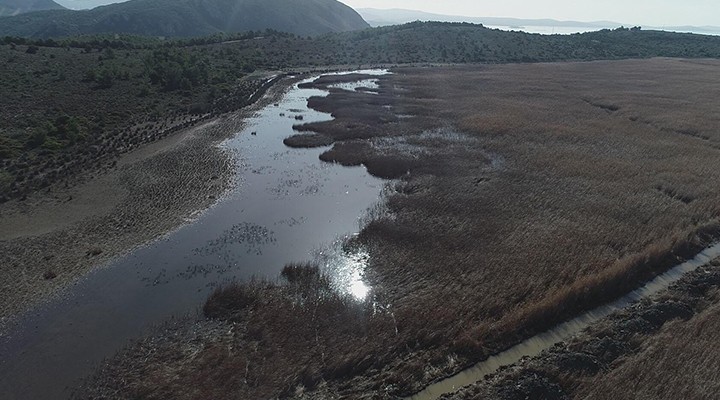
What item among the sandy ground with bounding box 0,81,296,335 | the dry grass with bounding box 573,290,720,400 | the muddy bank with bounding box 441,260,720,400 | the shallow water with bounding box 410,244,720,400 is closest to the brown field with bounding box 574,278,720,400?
the dry grass with bounding box 573,290,720,400

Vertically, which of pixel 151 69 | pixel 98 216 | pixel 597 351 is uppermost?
pixel 151 69

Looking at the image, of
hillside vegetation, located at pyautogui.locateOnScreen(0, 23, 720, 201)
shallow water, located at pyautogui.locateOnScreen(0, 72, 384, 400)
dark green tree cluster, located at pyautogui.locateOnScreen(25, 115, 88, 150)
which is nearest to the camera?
shallow water, located at pyautogui.locateOnScreen(0, 72, 384, 400)

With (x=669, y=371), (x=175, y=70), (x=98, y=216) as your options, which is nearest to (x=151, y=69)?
(x=175, y=70)

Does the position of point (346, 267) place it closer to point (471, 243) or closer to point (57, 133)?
point (471, 243)

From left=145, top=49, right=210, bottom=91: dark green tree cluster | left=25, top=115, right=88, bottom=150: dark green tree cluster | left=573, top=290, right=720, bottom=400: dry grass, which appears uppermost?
left=145, top=49, right=210, bottom=91: dark green tree cluster

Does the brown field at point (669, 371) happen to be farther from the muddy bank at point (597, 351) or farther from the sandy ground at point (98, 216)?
the sandy ground at point (98, 216)

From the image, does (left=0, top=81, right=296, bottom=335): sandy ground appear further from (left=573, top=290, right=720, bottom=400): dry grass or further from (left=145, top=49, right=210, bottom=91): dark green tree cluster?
(left=145, top=49, right=210, bottom=91): dark green tree cluster
